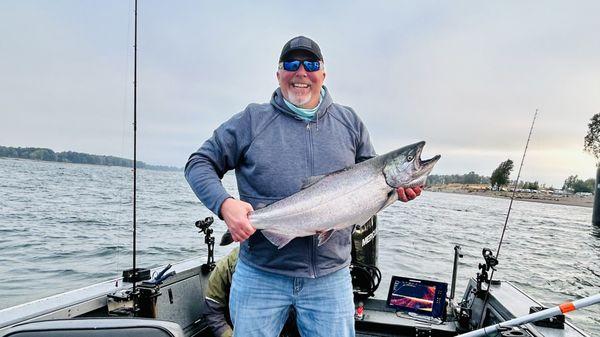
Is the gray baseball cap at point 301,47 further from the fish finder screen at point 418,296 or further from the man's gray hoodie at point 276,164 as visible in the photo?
the fish finder screen at point 418,296

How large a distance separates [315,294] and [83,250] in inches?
484

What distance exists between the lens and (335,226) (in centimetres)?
253

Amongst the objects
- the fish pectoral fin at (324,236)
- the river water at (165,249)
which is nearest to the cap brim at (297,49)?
the fish pectoral fin at (324,236)

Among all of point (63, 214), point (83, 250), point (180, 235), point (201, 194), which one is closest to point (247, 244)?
point (201, 194)

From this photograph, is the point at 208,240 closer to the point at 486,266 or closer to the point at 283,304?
the point at 283,304

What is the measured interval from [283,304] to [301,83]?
1.40m

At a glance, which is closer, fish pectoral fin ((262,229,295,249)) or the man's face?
fish pectoral fin ((262,229,295,249))

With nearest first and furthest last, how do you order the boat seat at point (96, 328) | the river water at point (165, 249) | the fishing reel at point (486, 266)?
the boat seat at point (96, 328), the fishing reel at point (486, 266), the river water at point (165, 249)

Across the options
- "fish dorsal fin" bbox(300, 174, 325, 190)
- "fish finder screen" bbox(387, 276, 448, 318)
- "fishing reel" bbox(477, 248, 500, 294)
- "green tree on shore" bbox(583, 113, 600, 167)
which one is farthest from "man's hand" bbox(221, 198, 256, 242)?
"green tree on shore" bbox(583, 113, 600, 167)

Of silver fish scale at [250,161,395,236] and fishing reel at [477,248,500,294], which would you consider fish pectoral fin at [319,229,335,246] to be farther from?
fishing reel at [477,248,500,294]

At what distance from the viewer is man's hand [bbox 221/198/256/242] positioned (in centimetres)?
230

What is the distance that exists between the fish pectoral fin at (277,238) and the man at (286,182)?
3.6 inches

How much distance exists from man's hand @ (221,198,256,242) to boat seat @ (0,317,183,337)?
68 centimetres

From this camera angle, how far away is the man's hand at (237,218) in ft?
7.56
